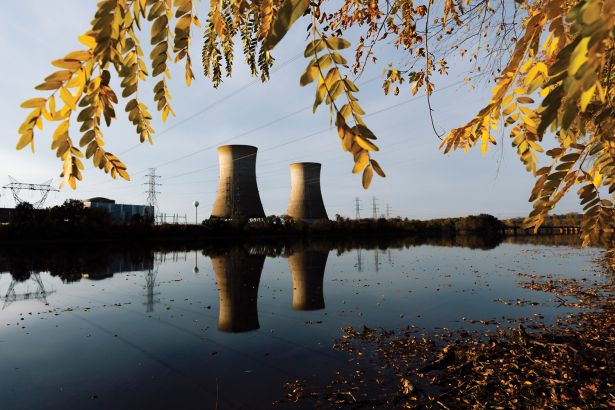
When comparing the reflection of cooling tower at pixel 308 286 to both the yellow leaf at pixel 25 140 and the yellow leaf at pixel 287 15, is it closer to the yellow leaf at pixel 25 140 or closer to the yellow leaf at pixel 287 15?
the yellow leaf at pixel 25 140

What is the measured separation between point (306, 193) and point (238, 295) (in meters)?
34.2

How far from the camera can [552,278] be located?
484 inches

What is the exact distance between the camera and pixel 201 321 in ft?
24.3

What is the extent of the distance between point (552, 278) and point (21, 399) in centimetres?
1479

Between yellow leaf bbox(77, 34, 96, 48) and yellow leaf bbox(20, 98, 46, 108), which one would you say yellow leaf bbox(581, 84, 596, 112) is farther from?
yellow leaf bbox(20, 98, 46, 108)

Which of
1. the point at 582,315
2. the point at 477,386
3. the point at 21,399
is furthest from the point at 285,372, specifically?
the point at 582,315

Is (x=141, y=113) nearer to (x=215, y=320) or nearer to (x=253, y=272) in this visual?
(x=215, y=320)

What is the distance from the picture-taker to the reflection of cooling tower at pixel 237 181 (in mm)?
34550

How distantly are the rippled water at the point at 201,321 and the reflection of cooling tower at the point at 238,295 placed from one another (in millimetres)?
49

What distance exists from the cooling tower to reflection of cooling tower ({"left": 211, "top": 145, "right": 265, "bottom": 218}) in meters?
7.89

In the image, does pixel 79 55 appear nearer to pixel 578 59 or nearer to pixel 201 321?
pixel 578 59

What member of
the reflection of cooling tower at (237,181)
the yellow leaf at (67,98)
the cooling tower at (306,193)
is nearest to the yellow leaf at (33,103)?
the yellow leaf at (67,98)

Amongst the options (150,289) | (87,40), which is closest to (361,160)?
(87,40)

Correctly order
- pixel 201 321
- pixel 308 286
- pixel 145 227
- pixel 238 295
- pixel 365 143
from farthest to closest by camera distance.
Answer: pixel 145 227
pixel 308 286
pixel 238 295
pixel 201 321
pixel 365 143
